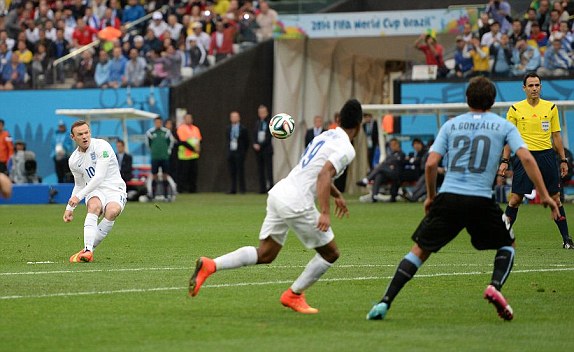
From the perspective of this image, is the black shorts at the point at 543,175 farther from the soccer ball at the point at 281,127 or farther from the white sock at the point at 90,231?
the white sock at the point at 90,231

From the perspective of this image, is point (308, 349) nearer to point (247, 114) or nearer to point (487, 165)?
point (487, 165)

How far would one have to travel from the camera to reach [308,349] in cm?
830

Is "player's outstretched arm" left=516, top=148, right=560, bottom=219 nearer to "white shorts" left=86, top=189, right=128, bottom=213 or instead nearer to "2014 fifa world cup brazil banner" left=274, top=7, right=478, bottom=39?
"white shorts" left=86, top=189, right=128, bottom=213

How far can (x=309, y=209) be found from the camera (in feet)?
32.8

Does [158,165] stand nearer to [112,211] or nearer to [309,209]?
[112,211]

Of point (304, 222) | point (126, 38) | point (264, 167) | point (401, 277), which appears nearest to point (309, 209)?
point (304, 222)

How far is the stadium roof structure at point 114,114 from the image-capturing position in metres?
33.4

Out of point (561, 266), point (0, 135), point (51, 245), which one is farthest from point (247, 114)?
point (561, 266)

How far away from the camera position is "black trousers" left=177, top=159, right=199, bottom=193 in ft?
120

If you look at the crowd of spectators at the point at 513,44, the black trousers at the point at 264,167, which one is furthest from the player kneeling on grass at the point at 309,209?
the black trousers at the point at 264,167

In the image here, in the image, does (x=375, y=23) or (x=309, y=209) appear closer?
(x=309, y=209)

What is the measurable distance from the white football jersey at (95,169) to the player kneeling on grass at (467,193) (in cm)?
642

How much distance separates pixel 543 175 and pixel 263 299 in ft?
21.2

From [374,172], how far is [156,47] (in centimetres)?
999
